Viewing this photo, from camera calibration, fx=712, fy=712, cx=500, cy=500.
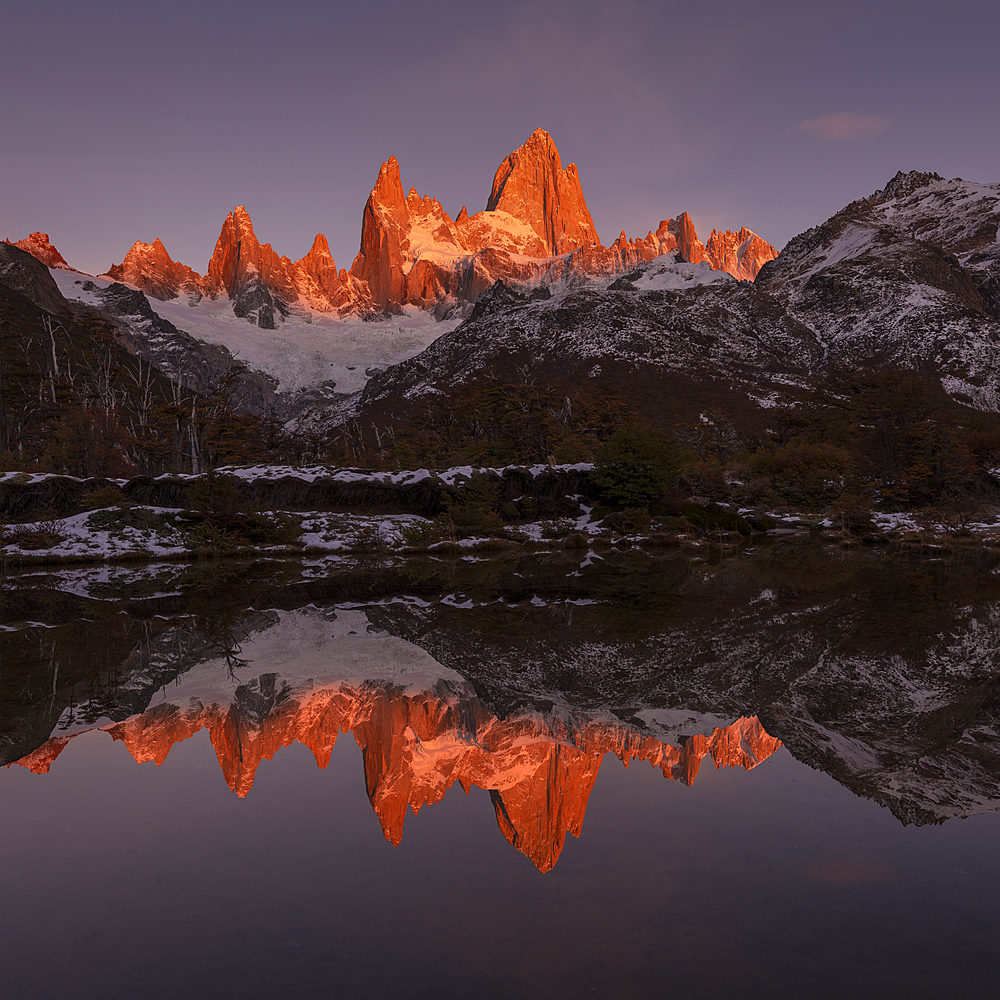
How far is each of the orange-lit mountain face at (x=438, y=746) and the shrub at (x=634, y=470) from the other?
100 ft

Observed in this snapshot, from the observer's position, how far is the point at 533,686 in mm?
8594

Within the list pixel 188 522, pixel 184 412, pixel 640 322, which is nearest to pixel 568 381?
pixel 640 322

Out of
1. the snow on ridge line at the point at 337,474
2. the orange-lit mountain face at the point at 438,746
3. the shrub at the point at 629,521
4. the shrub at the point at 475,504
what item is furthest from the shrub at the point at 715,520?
the orange-lit mountain face at the point at 438,746

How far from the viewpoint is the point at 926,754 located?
20.1 feet

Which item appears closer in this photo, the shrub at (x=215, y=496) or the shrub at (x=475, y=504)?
the shrub at (x=215, y=496)

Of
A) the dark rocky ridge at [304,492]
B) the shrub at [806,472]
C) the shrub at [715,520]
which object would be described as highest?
the dark rocky ridge at [304,492]

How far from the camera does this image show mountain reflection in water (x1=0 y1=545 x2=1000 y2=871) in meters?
5.97

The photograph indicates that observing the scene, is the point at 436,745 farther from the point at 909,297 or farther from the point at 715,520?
the point at 909,297

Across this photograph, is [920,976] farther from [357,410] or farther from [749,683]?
[357,410]

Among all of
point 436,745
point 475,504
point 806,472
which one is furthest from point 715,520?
point 436,745

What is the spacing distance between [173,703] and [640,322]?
144407 millimetres

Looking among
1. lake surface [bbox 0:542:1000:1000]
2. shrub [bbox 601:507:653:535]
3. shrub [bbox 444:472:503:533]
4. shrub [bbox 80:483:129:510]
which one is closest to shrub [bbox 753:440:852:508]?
shrub [bbox 601:507:653:535]

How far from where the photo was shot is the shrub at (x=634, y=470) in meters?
37.7

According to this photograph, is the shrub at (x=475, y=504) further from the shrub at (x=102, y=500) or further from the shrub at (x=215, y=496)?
the shrub at (x=102, y=500)
